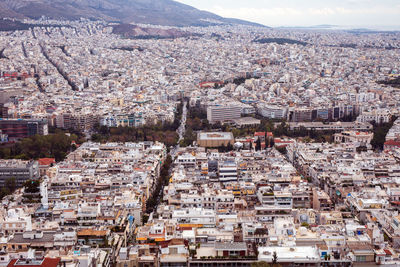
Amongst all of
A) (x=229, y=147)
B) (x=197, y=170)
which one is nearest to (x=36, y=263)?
(x=197, y=170)

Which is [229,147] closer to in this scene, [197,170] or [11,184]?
[197,170]

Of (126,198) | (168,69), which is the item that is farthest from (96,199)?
(168,69)

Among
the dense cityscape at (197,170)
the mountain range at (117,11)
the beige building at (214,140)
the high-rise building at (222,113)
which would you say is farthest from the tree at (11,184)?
the mountain range at (117,11)

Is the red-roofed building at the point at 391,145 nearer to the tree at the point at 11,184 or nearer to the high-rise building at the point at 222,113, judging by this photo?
the high-rise building at the point at 222,113

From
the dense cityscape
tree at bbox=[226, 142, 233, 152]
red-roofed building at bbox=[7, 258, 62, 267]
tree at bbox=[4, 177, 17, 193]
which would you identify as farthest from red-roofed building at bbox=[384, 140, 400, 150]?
red-roofed building at bbox=[7, 258, 62, 267]

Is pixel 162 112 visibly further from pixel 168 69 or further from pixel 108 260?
pixel 168 69

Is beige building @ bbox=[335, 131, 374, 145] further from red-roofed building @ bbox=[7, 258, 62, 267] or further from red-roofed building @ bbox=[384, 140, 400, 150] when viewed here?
red-roofed building @ bbox=[7, 258, 62, 267]
